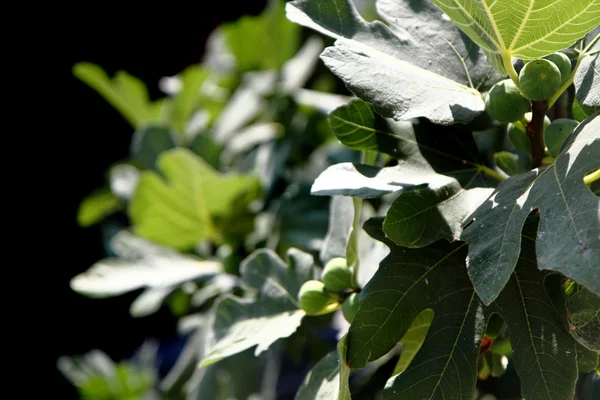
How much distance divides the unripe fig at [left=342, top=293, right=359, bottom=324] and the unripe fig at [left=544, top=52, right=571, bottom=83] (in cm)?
33

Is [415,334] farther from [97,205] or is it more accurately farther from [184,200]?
[97,205]

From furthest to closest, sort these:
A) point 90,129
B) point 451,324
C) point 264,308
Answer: point 90,129 → point 264,308 → point 451,324

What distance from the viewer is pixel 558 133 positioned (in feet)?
Result: 2.09

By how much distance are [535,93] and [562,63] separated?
5 cm

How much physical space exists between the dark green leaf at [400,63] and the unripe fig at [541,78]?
5 cm

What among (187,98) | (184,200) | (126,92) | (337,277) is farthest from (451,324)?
(126,92)

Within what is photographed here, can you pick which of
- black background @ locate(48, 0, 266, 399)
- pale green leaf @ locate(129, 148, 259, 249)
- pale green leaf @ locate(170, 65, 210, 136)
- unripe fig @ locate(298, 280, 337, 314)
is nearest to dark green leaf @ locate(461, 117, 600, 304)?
unripe fig @ locate(298, 280, 337, 314)

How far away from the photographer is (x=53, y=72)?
2.69 m

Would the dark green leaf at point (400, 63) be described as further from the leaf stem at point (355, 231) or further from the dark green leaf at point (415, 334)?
the dark green leaf at point (415, 334)

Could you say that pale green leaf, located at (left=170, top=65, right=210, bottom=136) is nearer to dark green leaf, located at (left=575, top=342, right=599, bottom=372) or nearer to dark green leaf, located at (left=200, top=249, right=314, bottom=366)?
dark green leaf, located at (left=200, top=249, right=314, bottom=366)

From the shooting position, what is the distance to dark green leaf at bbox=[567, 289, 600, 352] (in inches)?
22.6

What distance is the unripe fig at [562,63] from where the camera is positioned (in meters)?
0.62

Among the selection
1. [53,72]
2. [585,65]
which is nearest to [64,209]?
[53,72]

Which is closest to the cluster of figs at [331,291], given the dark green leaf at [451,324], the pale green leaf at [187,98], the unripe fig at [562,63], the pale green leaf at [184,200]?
the dark green leaf at [451,324]
